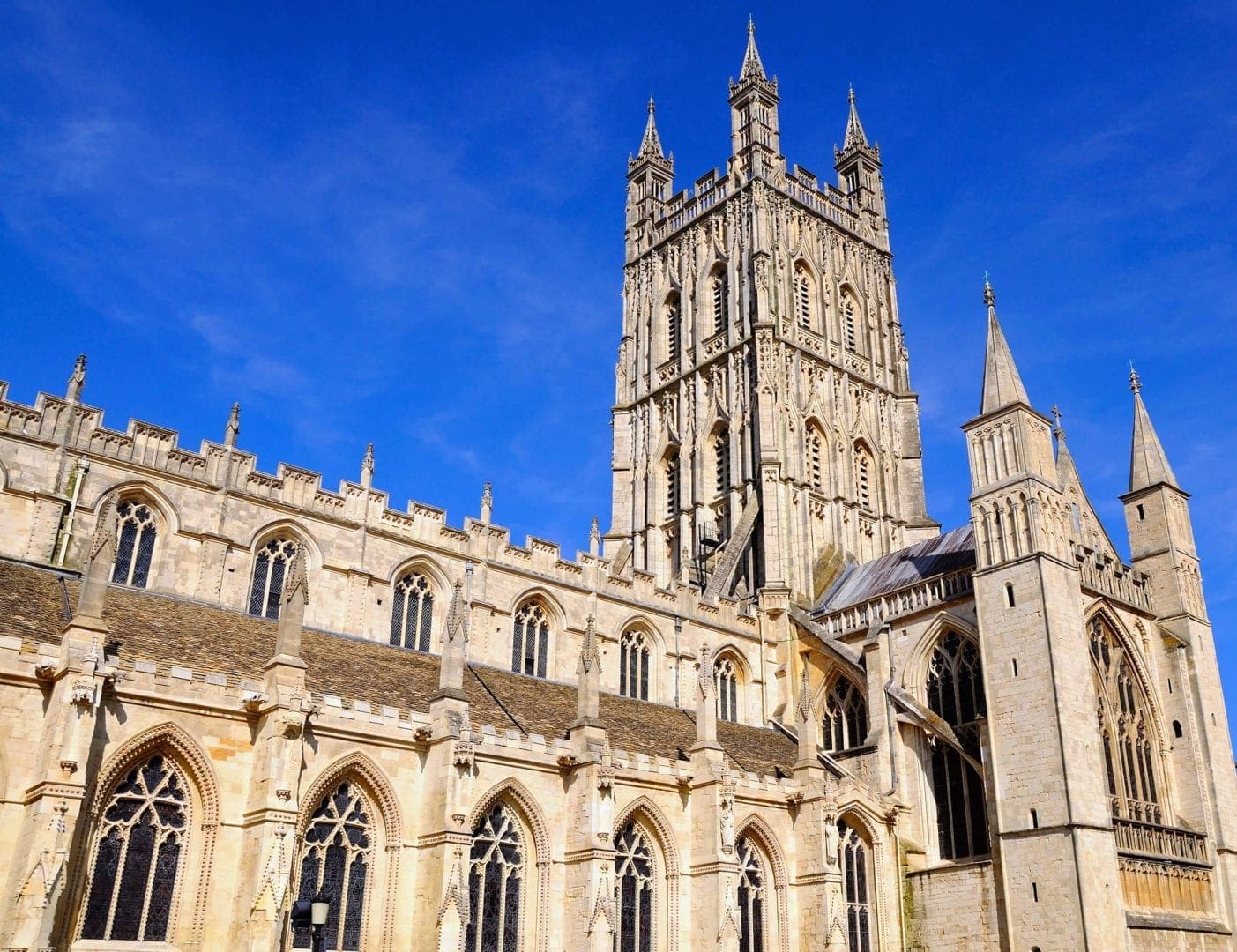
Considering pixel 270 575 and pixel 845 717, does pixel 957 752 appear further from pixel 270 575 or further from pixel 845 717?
pixel 270 575

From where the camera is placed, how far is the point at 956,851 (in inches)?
1148

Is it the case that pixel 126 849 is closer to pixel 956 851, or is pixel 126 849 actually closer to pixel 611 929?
pixel 611 929

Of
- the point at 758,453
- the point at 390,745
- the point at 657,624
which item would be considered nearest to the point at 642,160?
the point at 758,453

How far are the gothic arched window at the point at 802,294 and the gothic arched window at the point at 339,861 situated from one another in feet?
95.2

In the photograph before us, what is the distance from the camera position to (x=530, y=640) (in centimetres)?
3238

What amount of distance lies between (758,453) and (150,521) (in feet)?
70.7

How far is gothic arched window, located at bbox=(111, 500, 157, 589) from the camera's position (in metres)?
25.8

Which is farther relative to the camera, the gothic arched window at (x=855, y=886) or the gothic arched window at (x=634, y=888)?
the gothic arched window at (x=855, y=886)

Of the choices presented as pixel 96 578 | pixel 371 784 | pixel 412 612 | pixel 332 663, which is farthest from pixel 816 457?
pixel 96 578

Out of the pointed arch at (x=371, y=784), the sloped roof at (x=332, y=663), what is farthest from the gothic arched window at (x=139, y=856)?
the pointed arch at (x=371, y=784)

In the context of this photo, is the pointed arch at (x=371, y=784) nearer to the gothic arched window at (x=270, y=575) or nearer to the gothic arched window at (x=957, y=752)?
the gothic arched window at (x=270, y=575)

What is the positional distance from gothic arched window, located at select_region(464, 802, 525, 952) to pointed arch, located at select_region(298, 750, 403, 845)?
162 centimetres

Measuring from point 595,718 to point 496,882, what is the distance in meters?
3.87

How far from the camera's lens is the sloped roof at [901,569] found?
33.9 meters
